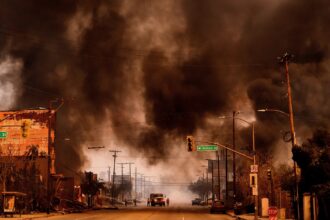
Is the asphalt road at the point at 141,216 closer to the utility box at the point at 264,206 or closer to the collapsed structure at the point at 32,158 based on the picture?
the utility box at the point at 264,206

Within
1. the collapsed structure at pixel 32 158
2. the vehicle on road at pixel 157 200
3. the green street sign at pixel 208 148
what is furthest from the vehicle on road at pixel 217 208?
the vehicle on road at pixel 157 200

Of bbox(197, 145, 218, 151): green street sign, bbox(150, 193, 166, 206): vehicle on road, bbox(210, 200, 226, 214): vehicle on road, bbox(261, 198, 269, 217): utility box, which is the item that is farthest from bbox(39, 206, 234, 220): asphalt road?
bbox(150, 193, 166, 206): vehicle on road

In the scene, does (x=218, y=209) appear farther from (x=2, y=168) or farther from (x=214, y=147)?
(x=2, y=168)

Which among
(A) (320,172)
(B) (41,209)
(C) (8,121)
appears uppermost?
(C) (8,121)

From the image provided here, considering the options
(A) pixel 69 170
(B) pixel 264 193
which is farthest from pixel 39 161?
(B) pixel 264 193

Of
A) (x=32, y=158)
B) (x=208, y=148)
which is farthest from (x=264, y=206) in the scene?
(x=32, y=158)

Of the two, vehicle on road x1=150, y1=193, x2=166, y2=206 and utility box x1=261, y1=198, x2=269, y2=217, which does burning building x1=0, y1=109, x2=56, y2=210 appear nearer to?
utility box x1=261, y1=198, x2=269, y2=217

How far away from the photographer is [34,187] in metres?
54.4

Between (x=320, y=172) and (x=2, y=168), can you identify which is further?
(x=2, y=168)

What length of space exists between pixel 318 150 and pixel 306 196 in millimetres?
3199

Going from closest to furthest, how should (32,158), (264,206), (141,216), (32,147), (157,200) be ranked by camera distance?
(141,216)
(264,206)
(32,158)
(32,147)
(157,200)

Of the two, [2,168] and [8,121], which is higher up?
[8,121]

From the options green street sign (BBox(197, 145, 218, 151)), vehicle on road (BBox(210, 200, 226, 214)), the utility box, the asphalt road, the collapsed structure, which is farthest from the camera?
vehicle on road (BBox(210, 200, 226, 214))

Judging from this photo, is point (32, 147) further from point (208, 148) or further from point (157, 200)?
point (208, 148)
